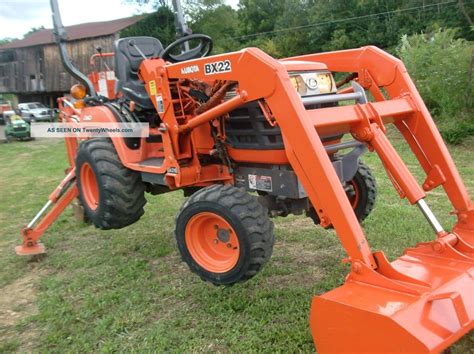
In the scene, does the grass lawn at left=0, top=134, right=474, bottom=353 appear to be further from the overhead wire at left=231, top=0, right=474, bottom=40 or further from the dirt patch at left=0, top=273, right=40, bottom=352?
the overhead wire at left=231, top=0, right=474, bottom=40

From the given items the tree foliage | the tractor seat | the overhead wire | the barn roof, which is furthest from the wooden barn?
the tractor seat

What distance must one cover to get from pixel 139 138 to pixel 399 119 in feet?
7.37

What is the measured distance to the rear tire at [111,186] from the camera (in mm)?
4082

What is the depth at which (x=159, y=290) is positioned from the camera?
4117 millimetres

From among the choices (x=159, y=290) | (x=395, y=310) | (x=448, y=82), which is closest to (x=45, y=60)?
(x=448, y=82)

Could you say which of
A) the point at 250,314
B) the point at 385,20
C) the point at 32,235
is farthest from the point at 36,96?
the point at 250,314

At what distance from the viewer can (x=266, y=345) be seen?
3117mm

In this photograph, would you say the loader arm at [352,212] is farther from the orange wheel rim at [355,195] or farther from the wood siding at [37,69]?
the wood siding at [37,69]

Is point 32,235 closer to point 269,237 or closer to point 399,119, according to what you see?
point 269,237

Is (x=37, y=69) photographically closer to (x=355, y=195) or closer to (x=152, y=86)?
(x=152, y=86)

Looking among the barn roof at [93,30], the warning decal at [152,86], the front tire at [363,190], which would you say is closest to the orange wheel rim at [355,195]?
the front tire at [363,190]

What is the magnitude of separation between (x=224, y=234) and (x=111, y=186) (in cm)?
124

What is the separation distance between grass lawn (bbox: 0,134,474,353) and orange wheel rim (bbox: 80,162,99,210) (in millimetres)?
678

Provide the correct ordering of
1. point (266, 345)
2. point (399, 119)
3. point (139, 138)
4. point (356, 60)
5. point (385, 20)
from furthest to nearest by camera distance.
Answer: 1. point (385, 20)
2. point (139, 138)
3. point (356, 60)
4. point (399, 119)
5. point (266, 345)
